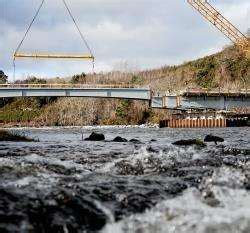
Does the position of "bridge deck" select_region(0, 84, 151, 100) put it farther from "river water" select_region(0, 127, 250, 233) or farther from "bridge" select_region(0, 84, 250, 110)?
"river water" select_region(0, 127, 250, 233)

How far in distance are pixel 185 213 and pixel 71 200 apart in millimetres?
2654

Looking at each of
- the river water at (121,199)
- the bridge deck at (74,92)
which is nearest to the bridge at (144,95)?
the bridge deck at (74,92)

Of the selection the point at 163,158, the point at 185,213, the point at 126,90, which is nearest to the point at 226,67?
the point at 126,90

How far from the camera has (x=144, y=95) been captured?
298 ft

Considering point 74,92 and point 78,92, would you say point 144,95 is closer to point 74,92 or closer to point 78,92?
point 78,92

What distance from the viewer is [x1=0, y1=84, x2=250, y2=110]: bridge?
87250 millimetres

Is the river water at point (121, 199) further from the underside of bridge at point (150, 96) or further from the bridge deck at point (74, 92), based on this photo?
the underside of bridge at point (150, 96)

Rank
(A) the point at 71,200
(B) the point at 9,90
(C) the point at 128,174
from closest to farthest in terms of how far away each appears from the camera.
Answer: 1. (A) the point at 71,200
2. (C) the point at 128,174
3. (B) the point at 9,90

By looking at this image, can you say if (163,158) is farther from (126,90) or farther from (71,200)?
(126,90)

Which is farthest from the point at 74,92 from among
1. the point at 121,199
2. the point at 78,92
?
the point at 121,199

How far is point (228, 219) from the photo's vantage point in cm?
959

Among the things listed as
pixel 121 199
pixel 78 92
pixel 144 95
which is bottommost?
pixel 121 199

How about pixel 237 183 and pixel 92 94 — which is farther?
pixel 92 94

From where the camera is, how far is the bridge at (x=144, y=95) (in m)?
87.2
